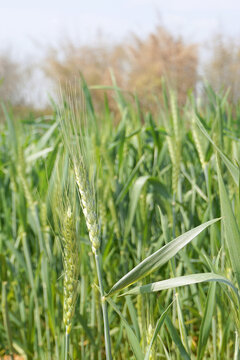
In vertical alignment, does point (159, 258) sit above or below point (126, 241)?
above

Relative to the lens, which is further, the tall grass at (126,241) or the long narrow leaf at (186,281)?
the tall grass at (126,241)

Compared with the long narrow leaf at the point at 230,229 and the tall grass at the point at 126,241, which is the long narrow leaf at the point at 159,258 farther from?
the tall grass at the point at 126,241

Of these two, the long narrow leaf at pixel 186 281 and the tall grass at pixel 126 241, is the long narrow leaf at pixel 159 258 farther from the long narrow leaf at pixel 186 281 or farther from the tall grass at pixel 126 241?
the tall grass at pixel 126 241

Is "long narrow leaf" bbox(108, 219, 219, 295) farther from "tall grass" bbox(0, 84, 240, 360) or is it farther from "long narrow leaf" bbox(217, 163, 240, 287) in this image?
"tall grass" bbox(0, 84, 240, 360)

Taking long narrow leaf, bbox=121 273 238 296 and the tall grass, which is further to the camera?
the tall grass

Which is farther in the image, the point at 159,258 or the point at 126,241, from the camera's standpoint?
the point at 126,241

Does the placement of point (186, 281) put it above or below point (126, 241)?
above

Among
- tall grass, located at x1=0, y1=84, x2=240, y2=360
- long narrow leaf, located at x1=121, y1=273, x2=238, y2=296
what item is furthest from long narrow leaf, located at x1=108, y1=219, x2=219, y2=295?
tall grass, located at x1=0, y1=84, x2=240, y2=360

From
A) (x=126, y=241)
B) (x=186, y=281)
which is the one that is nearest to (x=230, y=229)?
(x=186, y=281)

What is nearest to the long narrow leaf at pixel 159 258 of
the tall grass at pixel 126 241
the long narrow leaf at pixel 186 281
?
the long narrow leaf at pixel 186 281

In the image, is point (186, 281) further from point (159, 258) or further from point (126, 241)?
point (126, 241)

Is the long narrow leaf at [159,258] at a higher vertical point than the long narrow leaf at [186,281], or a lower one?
higher

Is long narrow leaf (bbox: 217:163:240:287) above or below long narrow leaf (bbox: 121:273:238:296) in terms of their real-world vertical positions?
above

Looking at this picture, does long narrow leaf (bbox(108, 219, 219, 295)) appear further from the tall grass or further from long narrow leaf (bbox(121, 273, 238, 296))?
the tall grass
